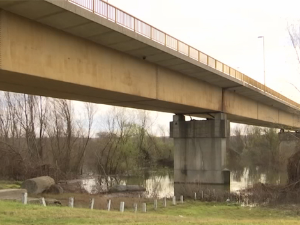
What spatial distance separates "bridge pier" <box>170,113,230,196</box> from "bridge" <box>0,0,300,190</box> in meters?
0.09

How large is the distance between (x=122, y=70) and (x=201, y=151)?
1747 centimetres

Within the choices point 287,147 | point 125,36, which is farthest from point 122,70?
point 287,147

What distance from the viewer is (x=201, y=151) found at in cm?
3569

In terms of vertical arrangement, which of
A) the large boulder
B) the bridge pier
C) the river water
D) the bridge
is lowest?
the river water

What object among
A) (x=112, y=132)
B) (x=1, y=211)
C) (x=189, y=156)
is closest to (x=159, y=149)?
(x=112, y=132)

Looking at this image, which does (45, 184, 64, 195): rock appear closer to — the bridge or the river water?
the river water

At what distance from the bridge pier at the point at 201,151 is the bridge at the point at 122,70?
9 centimetres

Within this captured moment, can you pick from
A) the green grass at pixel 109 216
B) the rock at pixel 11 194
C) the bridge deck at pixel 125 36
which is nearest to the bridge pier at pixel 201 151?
Result: the bridge deck at pixel 125 36

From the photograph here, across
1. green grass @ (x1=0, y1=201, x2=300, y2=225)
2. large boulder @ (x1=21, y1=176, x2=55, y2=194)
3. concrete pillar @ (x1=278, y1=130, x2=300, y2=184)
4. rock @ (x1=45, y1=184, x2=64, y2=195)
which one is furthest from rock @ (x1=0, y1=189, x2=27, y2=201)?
concrete pillar @ (x1=278, y1=130, x2=300, y2=184)

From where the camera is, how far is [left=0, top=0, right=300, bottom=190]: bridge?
555 inches

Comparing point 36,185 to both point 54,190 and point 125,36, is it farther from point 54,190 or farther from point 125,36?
point 125,36

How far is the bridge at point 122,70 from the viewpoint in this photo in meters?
14.1

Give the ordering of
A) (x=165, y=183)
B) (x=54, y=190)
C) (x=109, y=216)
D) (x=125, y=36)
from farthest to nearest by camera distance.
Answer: (x=165, y=183) → (x=54, y=190) → (x=125, y=36) → (x=109, y=216)

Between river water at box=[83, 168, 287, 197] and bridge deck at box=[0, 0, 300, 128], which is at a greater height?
bridge deck at box=[0, 0, 300, 128]
